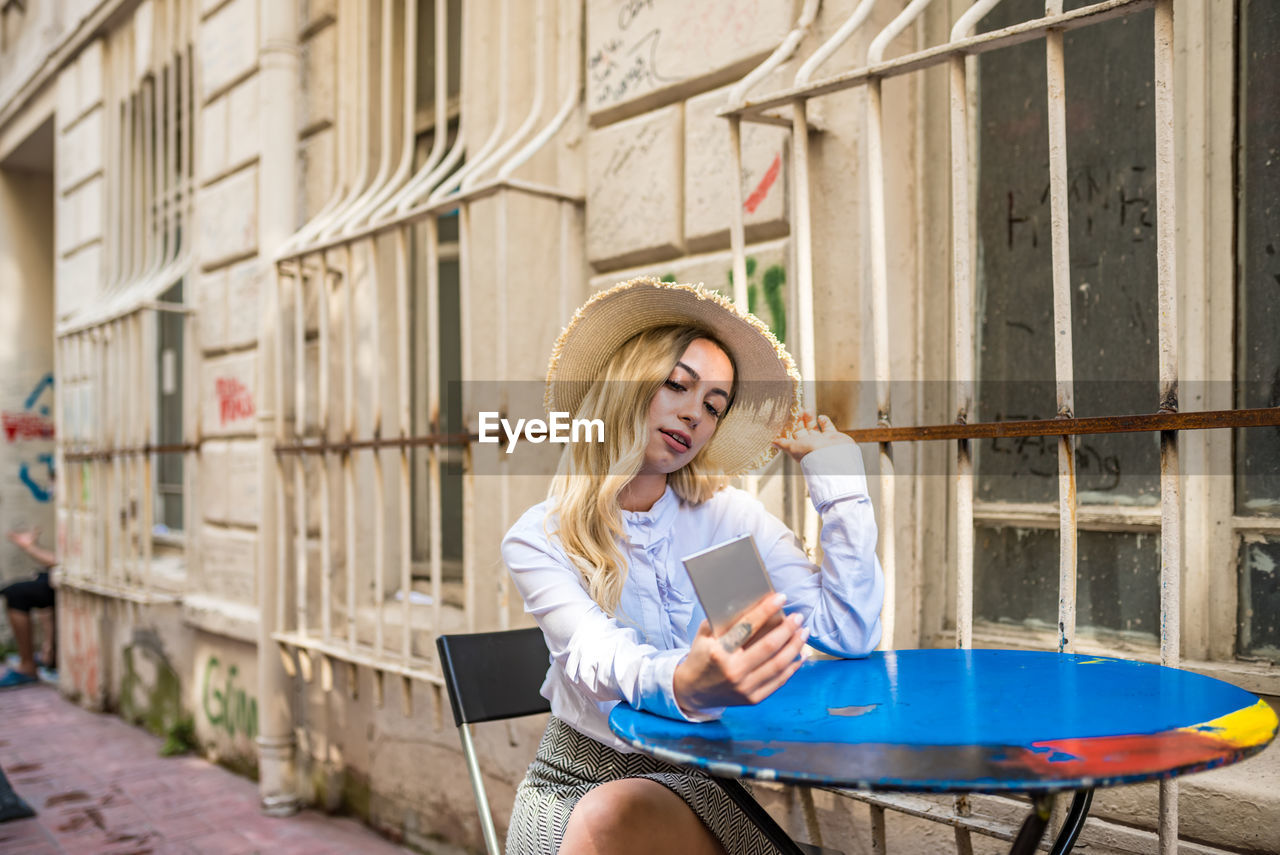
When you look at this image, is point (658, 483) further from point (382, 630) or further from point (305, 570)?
point (305, 570)

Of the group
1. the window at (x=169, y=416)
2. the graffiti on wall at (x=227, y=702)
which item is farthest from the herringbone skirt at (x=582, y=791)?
the window at (x=169, y=416)

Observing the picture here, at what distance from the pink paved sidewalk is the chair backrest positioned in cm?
201

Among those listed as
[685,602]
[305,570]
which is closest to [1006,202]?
[685,602]

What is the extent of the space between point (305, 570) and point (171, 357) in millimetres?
2638

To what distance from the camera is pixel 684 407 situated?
1977 millimetres

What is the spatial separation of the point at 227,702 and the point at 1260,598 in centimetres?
442

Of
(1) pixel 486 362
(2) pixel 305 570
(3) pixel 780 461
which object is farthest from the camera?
(2) pixel 305 570

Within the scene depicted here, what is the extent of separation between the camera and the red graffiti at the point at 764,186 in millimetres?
2729

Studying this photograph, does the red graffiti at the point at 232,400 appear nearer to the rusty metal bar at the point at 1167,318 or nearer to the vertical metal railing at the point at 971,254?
the vertical metal railing at the point at 971,254

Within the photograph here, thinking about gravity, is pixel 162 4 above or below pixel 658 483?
above

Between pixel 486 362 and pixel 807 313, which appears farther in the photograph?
pixel 486 362

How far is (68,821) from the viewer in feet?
13.6

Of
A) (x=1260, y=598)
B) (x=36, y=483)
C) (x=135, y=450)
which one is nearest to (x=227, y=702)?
(x=135, y=450)

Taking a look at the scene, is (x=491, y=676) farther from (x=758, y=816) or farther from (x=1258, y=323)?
(x=1258, y=323)
